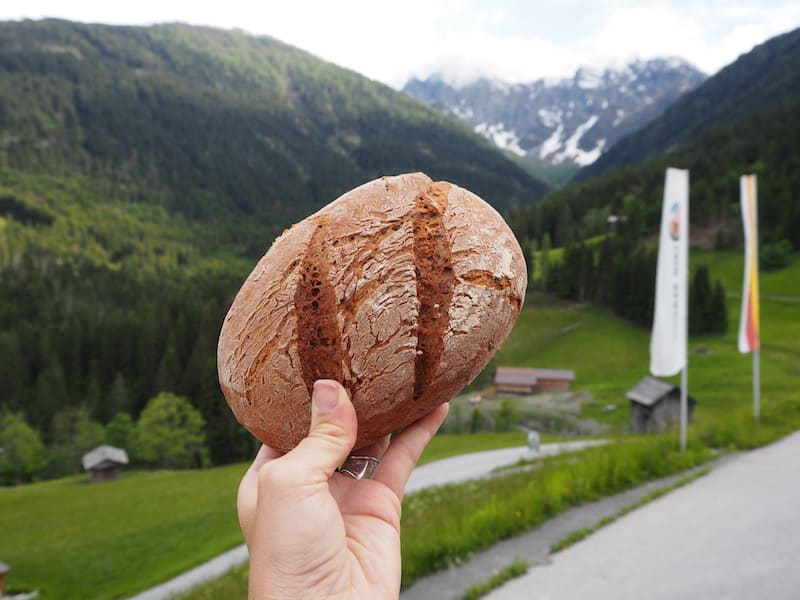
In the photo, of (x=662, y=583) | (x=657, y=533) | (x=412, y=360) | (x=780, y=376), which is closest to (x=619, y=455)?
(x=657, y=533)

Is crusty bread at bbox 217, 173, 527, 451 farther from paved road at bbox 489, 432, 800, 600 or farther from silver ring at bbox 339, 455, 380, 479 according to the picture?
paved road at bbox 489, 432, 800, 600

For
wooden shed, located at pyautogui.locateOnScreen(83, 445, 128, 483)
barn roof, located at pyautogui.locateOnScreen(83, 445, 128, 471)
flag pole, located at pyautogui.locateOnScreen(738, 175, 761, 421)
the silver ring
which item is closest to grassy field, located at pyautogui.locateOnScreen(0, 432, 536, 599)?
barn roof, located at pyautogui.locateOnScreen(83, 445, 128, 471)

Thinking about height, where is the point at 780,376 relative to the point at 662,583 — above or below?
below

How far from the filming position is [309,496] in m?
2.18

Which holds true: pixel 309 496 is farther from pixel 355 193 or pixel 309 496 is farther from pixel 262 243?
pixel 262 243

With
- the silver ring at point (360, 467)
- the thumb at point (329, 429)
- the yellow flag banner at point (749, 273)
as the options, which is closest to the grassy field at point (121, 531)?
the yellow flag banner at point (749, 273)

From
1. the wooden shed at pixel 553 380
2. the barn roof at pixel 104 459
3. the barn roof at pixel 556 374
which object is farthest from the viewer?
the barn roof at pixel 556 374

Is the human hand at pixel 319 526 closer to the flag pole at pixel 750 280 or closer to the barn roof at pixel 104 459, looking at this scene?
the flag pole at pixel 750 280

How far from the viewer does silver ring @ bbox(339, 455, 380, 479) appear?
10.0 ft

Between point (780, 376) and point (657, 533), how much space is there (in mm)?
39196

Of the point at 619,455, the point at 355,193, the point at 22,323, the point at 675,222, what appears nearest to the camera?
the point at 355,193

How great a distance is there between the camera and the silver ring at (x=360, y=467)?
3.05 metres

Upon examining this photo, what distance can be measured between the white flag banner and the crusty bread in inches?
342

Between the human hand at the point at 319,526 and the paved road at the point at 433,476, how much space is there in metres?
11.8
